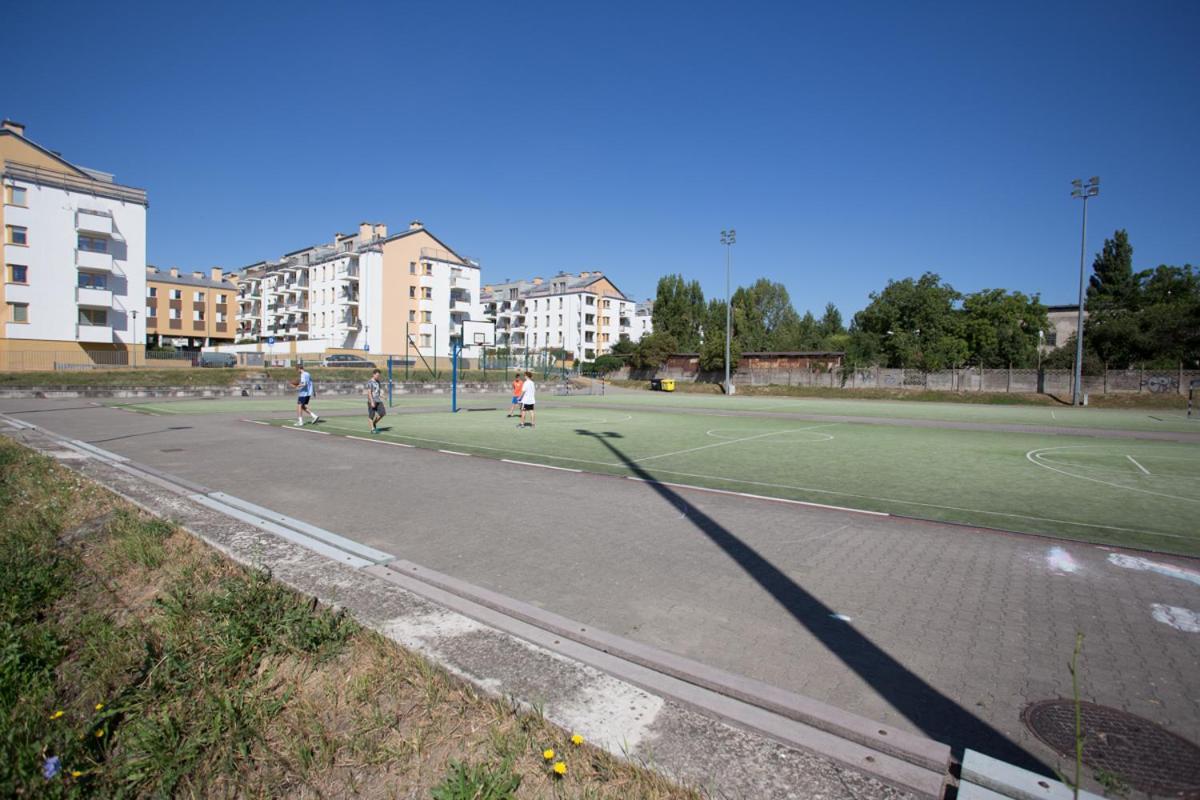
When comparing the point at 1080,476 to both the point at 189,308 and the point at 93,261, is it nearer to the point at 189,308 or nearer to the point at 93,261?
the point at 93,261

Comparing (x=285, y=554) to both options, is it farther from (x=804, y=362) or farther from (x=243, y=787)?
(x=804, y=362)

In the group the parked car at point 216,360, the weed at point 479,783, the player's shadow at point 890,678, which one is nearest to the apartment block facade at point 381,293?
the parked car at point 216,360

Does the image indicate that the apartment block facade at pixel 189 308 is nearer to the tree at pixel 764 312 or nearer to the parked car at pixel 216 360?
the parked car at pixel 216 360

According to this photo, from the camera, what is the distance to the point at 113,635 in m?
4.29

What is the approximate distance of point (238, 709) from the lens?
3.44 meters

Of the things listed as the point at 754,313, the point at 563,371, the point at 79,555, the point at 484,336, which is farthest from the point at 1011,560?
the point at 754,313

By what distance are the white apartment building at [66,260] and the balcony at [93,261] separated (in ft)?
0.22

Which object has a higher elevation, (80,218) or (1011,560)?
(80,218)

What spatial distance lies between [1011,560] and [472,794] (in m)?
6.42

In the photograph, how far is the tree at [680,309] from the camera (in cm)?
8888

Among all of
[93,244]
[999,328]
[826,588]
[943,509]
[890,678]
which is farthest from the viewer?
[999,328]

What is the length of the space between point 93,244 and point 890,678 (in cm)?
6493

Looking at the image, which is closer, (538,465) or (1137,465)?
(538,465)

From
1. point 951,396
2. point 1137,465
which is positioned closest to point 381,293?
point 951,396
